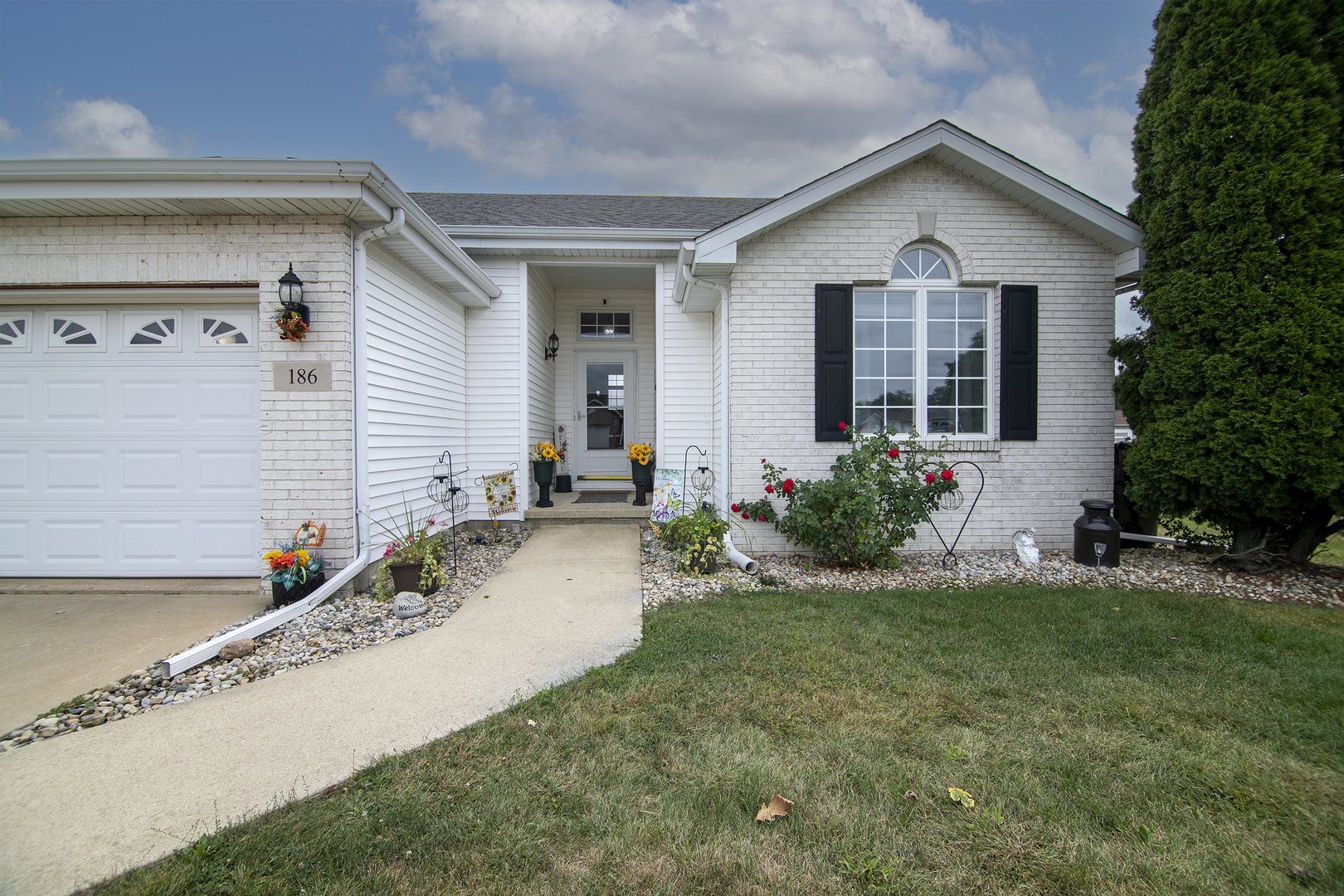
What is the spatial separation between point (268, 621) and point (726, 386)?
14.2 ft

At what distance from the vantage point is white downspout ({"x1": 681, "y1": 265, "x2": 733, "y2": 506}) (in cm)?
581

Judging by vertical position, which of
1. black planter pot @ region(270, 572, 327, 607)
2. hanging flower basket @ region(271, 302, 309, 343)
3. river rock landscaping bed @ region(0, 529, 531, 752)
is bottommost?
river rock landscaping bed @ region(0, 529, 531, 752)

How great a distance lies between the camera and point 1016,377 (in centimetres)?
581

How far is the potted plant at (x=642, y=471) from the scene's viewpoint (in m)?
7.83

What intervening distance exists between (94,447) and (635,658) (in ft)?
16.2

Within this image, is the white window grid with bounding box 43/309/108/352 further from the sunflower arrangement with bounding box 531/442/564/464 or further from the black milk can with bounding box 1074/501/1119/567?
the black milk can with bounding box 1074/501/1119/567

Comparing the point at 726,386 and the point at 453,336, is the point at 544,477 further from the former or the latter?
the point at 726,386

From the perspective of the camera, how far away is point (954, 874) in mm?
1649

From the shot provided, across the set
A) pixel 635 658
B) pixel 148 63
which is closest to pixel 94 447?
pixel 635 658

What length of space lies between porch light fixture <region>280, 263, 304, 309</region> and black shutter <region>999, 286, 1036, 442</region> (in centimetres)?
643

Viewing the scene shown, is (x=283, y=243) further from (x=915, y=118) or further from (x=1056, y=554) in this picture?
(x=915, y=118)

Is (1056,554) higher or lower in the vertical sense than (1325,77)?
lower

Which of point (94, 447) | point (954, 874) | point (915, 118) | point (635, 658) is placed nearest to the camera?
point (954, 874)

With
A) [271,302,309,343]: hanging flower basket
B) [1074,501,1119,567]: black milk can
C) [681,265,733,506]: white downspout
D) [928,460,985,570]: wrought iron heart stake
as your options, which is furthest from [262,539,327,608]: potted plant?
[1074,501,1119,567]: black milk can
